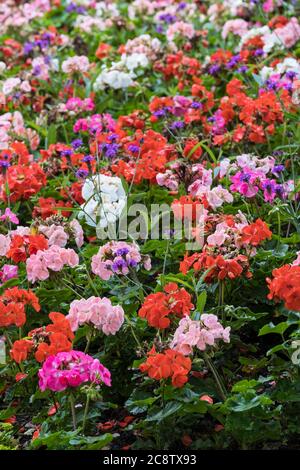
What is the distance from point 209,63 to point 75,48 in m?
1.53

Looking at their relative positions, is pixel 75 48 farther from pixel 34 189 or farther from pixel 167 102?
pixel 34 189

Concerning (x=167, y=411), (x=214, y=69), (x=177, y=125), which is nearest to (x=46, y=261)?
(x=167, y=411)

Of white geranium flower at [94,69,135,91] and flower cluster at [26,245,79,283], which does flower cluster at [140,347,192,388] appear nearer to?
flower cluster at [26,245,79,283]

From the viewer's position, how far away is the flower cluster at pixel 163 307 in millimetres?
3162

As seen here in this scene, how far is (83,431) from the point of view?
3133 millimetres

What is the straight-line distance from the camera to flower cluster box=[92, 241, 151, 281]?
3.47m

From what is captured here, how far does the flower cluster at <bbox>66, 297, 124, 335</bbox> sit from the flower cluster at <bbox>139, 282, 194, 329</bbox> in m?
0.11

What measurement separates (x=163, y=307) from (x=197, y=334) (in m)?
0.19

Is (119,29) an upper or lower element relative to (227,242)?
lower

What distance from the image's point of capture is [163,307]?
3166mm

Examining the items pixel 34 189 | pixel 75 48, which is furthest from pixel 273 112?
pixel 75 48

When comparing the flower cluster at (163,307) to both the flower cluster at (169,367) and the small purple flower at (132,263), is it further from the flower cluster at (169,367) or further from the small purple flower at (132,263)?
the small purple flower at (132,263)

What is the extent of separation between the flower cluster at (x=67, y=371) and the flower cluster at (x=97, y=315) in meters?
0.21
